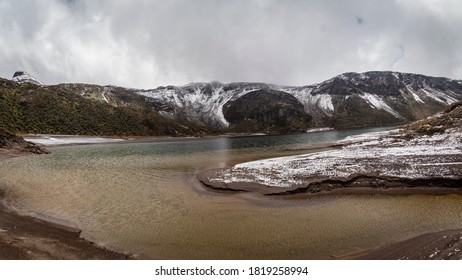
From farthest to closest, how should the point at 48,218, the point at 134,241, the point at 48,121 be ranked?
the point at 48,121 < the point at 48,218 < the point at 134,241

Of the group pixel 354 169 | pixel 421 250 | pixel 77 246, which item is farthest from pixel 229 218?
pixel 354 169

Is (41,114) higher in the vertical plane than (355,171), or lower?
higher

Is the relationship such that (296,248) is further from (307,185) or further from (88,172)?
(88,172)

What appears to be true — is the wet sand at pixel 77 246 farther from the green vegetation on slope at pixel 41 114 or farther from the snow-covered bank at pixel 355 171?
the green vegetation on slope at pixel 41 114

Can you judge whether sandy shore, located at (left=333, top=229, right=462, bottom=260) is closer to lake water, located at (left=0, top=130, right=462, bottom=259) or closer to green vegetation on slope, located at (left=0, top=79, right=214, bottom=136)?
lake water, located at (left=0, top=130, right=462, bottom=259)

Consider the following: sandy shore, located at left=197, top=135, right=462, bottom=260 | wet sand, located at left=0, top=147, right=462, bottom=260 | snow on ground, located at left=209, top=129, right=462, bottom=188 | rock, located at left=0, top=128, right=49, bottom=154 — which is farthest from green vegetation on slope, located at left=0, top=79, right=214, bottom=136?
sandy shore, located at left=197, top=135, right=462, bottom=260

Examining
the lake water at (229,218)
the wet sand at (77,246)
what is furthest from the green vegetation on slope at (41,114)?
the wet sand at (77,246)

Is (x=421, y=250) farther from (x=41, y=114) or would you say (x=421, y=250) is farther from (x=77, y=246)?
(x=41, y=114)
